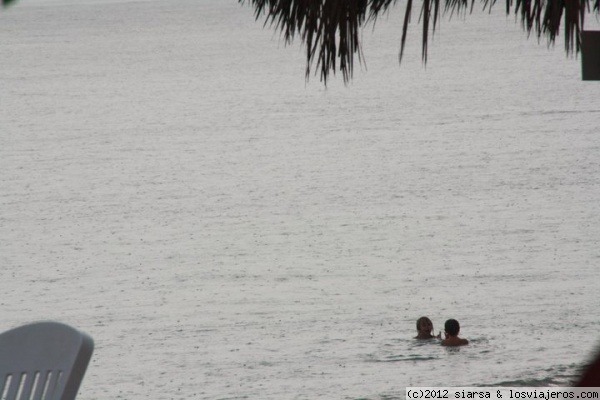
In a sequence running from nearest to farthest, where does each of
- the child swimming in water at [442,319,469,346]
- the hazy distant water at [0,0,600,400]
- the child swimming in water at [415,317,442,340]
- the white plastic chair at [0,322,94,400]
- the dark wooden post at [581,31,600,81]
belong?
the white plastic chair at [0,322,94,400] < the dark wooden post at [581,31,600,81] < the child swimming in water at [415,317,442,340] < the child swimming in water at [442,319,469,346] < the hazy distant water at [0,0,600,400]

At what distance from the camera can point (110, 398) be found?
19656 millimetres

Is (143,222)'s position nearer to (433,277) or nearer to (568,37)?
(433,277)

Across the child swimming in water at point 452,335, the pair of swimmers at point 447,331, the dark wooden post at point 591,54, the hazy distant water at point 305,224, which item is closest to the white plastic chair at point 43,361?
the hazy distant water at point 305,224

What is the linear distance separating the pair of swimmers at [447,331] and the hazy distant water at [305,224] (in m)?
0.45

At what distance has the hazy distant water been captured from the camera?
2230 centimetres

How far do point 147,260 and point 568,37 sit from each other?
31867mm

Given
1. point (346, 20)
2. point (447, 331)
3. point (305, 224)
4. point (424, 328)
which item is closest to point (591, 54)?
point (346, 20)

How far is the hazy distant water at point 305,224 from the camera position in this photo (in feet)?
73.2

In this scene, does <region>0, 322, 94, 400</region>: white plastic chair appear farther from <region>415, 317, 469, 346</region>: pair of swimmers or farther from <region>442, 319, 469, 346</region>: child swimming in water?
<region>442, 319, 469, 346</region>: child swimming in water

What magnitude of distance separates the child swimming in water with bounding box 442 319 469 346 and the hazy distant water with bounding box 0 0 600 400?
46 cm

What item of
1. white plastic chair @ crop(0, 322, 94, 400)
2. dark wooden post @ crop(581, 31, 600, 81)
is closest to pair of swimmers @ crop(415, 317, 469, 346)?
dark wooden post @ crop(581, 31, 600, 81)

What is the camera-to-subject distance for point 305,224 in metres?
38.3

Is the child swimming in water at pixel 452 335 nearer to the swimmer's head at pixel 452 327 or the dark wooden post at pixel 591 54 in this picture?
the swimmer's head at pixel 452 327

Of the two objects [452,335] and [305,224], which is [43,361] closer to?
[452,335]
